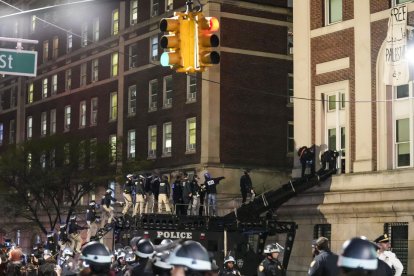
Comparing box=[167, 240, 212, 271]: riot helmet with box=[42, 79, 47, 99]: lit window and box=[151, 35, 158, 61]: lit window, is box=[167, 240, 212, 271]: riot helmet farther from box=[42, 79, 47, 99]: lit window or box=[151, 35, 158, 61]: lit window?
box=[42, 79, 47, 99]: lit window

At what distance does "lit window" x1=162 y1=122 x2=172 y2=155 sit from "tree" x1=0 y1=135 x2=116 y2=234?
3682 millimetres

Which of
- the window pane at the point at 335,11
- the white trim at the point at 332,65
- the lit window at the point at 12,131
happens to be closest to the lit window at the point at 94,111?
the lit window at the point at 12,131

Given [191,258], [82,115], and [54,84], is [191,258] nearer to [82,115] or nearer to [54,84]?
[82,115]

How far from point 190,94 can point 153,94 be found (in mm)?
4243

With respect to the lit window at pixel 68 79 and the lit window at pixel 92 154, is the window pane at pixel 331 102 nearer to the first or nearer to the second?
the lit window at pixel 92 154

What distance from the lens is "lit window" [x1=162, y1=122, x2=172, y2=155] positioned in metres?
55.5

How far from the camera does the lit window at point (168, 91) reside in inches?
2197

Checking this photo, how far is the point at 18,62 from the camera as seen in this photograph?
21.4m

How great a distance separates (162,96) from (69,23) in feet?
50.2

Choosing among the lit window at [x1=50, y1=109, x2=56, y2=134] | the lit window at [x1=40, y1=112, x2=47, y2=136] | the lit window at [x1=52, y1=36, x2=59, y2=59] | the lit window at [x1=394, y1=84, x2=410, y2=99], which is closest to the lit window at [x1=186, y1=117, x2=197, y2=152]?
the lit window at [x1=394, y1=84, x2=410, y2=99]

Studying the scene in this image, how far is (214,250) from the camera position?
106ft

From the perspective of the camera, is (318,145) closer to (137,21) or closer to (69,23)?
(137,21)

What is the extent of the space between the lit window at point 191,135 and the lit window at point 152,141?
3.90m

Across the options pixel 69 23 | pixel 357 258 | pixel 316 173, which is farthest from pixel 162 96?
pixel 357 258
